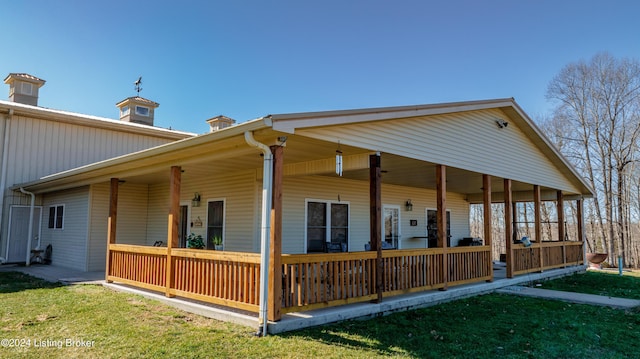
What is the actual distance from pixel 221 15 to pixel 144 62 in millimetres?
5289

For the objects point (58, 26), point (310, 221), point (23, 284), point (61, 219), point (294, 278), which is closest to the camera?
point (294, 278)

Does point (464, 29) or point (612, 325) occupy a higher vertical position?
point (464, 29)

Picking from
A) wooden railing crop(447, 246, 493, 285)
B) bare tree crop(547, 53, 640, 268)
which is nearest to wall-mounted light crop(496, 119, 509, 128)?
wooden railing crop(447, 246, 493, 285)

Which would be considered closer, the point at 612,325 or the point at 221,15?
the point at 612,325

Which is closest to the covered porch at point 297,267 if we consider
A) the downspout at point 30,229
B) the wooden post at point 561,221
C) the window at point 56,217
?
the wooden post at point 561,221

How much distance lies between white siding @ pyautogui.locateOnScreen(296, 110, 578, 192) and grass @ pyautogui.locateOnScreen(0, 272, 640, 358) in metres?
2.71

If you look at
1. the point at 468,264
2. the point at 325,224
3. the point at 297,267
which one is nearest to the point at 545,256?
the point at 468,264

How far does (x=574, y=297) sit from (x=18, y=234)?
624 inches

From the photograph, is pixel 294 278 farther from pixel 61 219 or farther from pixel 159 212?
pixel 61 219

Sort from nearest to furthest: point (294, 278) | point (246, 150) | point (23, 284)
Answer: point (294, 278), point (246, 150), point (23, 284)

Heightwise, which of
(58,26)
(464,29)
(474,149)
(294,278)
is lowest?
(294,278)

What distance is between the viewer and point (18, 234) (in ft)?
43.9

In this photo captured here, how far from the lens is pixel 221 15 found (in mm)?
13273

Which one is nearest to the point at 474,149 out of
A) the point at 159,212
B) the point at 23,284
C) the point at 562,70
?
the point at 159,212
